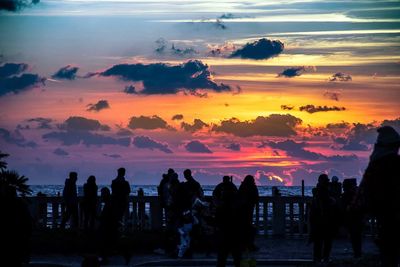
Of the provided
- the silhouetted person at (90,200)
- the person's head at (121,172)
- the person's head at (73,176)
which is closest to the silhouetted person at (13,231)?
the person's head at (121,172)

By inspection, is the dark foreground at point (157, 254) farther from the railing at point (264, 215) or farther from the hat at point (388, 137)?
the hat at point (388, 137)

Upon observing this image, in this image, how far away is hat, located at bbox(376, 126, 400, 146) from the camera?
15.7 metres

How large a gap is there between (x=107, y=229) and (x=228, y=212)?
5.95 m

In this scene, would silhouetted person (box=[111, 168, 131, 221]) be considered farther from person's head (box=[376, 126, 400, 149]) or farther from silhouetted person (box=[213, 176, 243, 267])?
person's head (box=[376, 126, 400, 149])

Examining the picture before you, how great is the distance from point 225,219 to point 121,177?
8.10m

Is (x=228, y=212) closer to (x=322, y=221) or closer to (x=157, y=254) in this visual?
(x=322, y=221)

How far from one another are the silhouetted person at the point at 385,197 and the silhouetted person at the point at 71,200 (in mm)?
21002

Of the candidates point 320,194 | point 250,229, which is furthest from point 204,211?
point 250,229

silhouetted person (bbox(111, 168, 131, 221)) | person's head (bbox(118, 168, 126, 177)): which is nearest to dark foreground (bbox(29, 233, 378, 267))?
silhouetted person (bbox(111, 168, 131, 221))

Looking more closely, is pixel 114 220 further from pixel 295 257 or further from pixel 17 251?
pixel 17 251

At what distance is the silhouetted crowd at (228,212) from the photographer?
14570 mm

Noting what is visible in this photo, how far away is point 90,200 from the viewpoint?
34.8m

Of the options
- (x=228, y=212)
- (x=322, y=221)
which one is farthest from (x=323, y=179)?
(x=228, y=212)

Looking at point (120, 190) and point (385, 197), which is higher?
point (120, 190)
